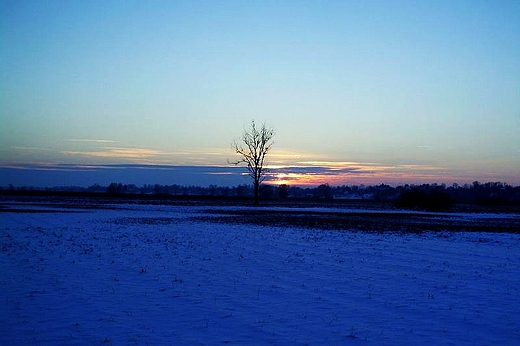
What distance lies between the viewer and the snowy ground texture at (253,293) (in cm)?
856

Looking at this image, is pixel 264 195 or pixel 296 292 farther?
pixel 264 195

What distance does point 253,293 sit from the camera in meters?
11.8

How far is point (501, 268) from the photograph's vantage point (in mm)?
16188

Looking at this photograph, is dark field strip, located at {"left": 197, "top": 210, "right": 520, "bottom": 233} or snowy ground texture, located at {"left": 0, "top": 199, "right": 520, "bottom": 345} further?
dark field strip, located at {"left": 197, "top": 210, "right": 520, "bottom": 233}

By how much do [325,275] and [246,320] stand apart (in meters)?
5.39

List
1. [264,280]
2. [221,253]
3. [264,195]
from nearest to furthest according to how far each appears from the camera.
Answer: [264,280], [221,253], [264,195]

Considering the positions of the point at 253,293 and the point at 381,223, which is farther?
the point at 381,223

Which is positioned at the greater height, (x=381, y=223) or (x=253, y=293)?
(x=253, y=293)

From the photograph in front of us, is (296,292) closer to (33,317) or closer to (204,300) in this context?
(204,300)

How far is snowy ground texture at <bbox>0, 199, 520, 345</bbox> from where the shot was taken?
28.1 ft

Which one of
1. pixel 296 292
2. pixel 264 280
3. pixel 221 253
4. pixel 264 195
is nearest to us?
pixel 296 292

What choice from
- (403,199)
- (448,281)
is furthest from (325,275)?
(403,199)

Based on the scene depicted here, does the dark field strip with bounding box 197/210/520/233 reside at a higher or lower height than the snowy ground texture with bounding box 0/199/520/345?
lower

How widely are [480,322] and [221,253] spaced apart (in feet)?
36.3
